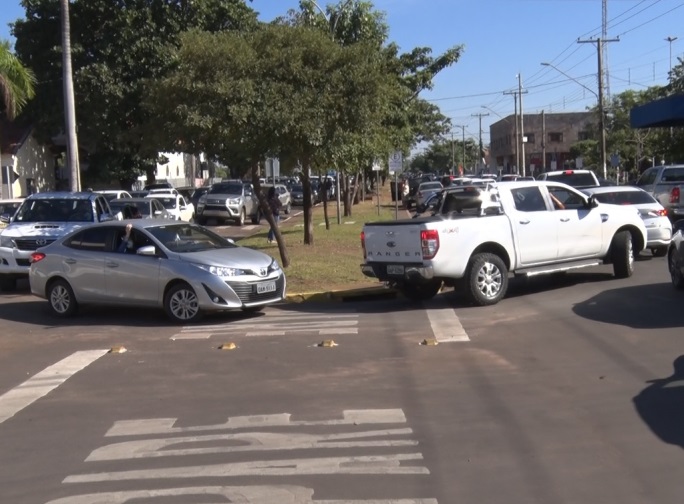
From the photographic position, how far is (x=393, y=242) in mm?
14078

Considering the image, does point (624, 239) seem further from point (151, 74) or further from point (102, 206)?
point (151, 74)

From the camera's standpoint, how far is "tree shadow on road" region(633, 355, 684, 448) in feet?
23.4

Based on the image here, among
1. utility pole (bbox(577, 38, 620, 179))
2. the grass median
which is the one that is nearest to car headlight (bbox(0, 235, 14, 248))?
the grass median

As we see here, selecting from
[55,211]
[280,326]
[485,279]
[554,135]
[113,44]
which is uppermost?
[113,44]

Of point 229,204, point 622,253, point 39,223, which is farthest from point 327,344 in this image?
point 229,204

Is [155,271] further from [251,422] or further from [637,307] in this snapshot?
[637,307]

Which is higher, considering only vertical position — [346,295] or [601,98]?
[601,98]

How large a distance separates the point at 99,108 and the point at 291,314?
2643 cm

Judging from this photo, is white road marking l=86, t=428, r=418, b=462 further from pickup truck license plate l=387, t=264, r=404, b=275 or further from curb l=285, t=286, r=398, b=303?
curb l=285, t=286, r=398, b=303

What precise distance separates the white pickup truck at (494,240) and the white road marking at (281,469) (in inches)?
280

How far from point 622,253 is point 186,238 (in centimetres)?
738

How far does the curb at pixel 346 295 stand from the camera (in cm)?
1608

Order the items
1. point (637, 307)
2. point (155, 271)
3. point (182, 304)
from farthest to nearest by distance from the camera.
Result: 1. point (155, 271)
2. point (182, 304)
3. point (637, 307)

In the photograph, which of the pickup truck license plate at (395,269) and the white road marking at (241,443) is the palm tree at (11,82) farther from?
the white road marking at (241,443)
